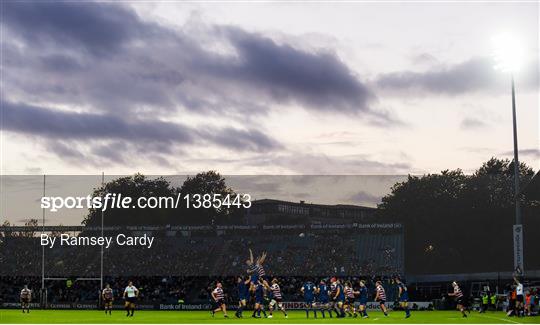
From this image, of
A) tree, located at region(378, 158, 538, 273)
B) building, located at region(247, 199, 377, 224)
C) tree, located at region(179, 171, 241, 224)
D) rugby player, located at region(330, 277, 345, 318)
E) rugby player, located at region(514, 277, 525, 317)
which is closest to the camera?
rugby player, located at region(514, 277, 525, 317)

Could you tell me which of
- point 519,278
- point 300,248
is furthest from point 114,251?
point 519,278

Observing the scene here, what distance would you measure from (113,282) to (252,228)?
11618 millimetres

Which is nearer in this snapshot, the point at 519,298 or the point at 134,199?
the point at 519,298

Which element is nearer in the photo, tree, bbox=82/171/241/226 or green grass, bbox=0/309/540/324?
green grass, bbox=0/309/540/324

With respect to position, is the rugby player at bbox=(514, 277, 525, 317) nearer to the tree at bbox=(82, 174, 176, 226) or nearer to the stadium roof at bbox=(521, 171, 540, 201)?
the stadium roof at bbox=(521, 171, 540, 201)

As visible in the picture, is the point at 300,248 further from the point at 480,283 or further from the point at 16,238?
the point at 16,238

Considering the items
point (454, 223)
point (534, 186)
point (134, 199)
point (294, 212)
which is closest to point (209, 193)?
point (134, 199)

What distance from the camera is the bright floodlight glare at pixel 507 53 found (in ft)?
164

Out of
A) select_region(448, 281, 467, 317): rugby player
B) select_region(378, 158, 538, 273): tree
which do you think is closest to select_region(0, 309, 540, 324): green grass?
select_region(448, 281, 467, 317): rugby player

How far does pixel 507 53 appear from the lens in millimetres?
49938

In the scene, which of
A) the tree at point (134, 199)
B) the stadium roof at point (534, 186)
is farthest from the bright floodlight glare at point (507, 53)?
the tree at point (134, 199)

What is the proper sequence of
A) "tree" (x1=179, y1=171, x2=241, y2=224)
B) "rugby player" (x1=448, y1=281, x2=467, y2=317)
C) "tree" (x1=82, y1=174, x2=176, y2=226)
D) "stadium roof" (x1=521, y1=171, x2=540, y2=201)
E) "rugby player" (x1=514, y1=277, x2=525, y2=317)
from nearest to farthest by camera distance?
"rugby player" (x1=514, y1=277, x2=525, y2=317)
"rugby player" (x1=448, y1=281, x2=467, y2=317)
"stadium roof" (x1=521, y1=171, x2=540, y2=201)
"tree" (x1=82, y1=174, x2=176, y2=226)
"tree" (x1=179, y1=171, x2=241, y2=224)

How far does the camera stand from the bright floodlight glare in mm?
49969

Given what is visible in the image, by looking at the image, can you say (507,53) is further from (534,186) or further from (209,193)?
(209,193)
